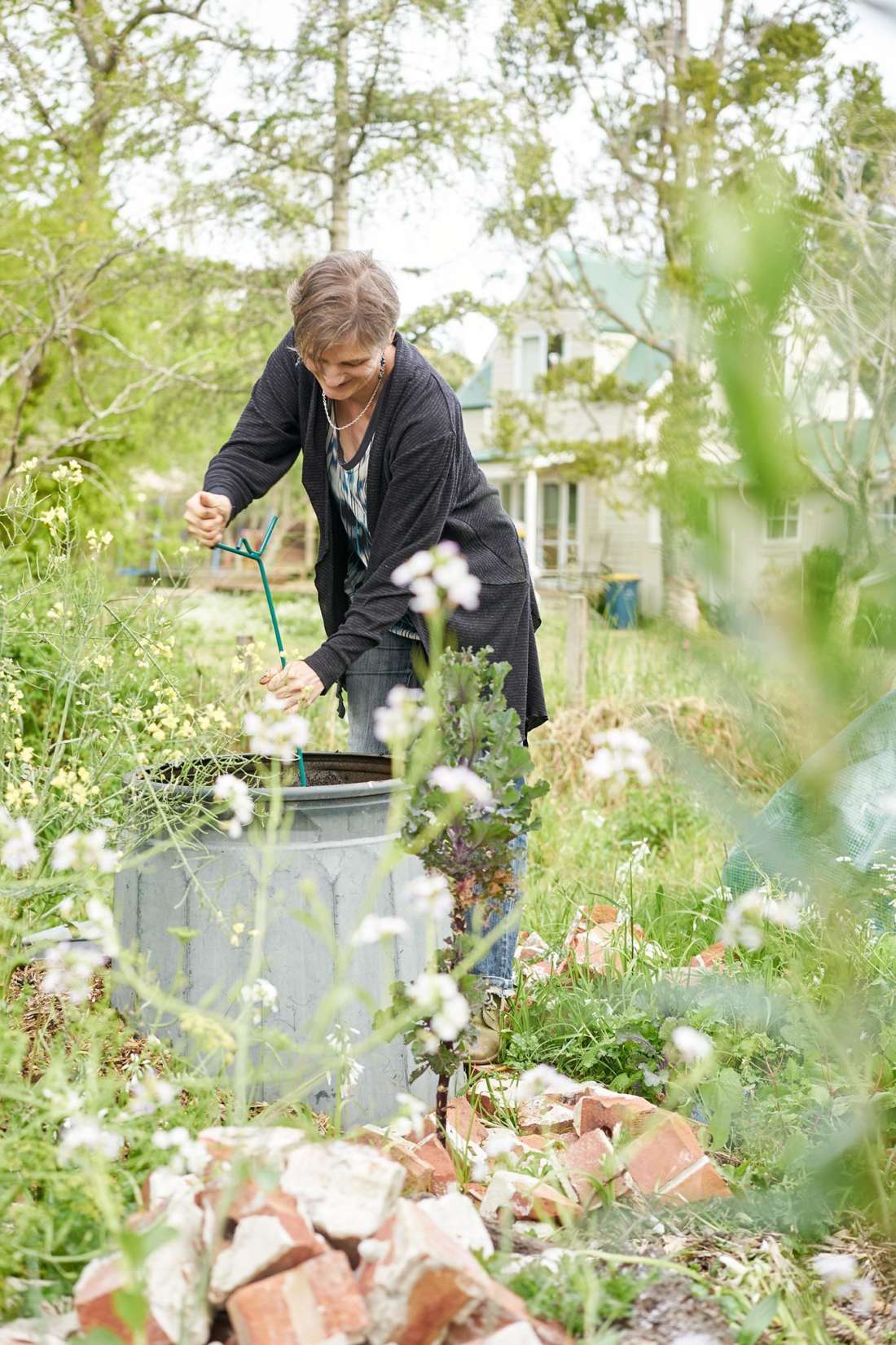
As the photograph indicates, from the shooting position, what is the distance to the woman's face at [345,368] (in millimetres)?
2213

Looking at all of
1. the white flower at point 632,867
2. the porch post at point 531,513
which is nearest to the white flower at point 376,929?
the white flower at point 632,867

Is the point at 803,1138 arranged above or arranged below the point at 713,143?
below

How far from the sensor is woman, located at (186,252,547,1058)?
2.21 m

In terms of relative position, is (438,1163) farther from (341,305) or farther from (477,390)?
(477,390)

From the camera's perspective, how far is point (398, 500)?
2.36 m

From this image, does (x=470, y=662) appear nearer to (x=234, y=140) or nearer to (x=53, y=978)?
(x=53, y=978)

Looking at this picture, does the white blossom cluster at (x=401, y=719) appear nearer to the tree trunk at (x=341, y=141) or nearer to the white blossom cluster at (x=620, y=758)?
the white blossom cluster at (x=620, y=758)

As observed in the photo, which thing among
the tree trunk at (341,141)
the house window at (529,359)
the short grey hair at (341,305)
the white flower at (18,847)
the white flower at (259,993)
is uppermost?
the house window at (529,359)

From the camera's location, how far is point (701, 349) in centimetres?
63

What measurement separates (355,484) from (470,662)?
82cm

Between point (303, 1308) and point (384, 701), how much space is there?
1.55 m

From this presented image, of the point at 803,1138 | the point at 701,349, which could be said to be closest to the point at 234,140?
the point at 803,1138

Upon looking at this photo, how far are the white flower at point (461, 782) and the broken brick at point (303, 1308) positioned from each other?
0.58 meters

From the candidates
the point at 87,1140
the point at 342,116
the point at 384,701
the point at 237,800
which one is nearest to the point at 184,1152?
the point at 87,1140
